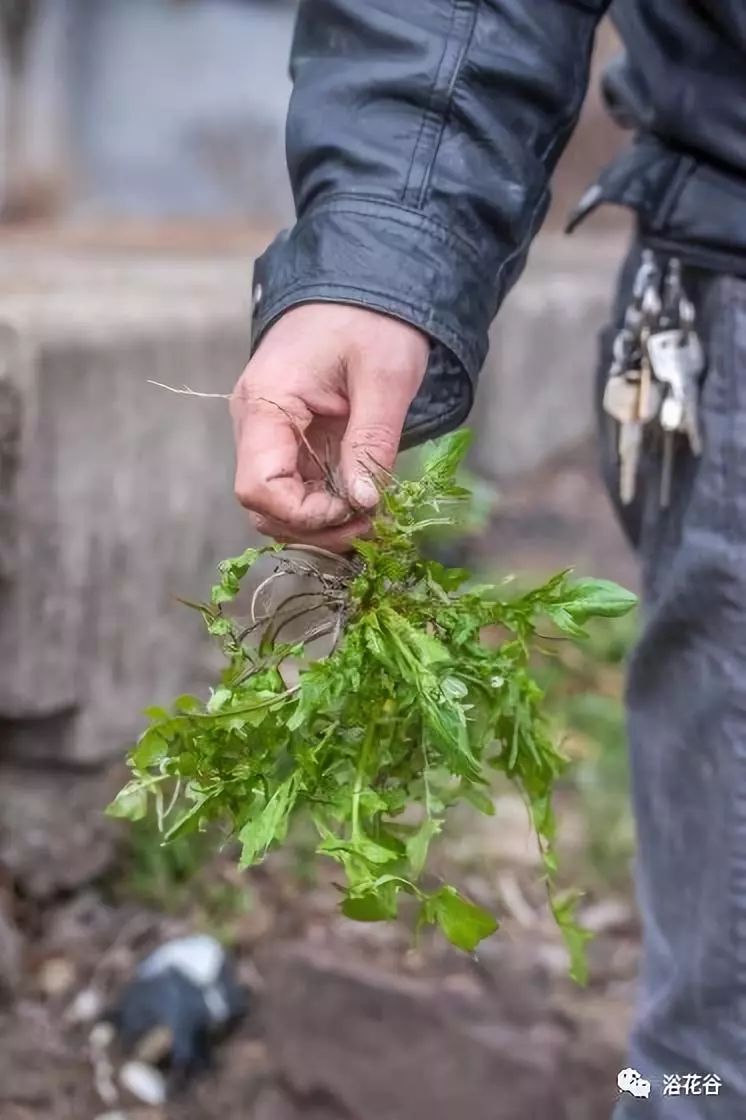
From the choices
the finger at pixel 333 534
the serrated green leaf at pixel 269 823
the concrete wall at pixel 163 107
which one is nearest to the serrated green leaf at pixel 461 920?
the serrated green leaf at pixel 269 823

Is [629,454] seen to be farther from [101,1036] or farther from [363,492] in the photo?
[101,1036]

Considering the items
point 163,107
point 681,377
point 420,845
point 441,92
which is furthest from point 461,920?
point 163,107

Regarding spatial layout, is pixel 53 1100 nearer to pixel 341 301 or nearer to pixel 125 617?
pixel 125 617

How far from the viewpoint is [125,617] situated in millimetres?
1955

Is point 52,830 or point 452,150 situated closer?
point 452,150

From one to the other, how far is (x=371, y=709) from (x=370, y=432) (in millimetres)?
166

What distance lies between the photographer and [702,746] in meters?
1.04

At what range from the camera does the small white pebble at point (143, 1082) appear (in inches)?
69.1

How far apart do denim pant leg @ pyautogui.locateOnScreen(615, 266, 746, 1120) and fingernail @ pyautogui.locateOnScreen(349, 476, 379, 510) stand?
0.98 ft

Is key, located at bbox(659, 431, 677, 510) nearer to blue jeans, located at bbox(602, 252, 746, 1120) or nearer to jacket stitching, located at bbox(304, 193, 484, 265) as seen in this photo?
blue jeans, located at bbox(602, 252, 746, 1120)

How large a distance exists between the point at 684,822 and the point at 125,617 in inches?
41.4

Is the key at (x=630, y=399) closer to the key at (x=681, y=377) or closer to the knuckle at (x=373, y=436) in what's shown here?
the key at (x=681, y=377)

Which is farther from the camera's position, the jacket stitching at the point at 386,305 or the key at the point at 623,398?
the key at the point at 623,398

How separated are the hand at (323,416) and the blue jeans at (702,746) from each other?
238mm
